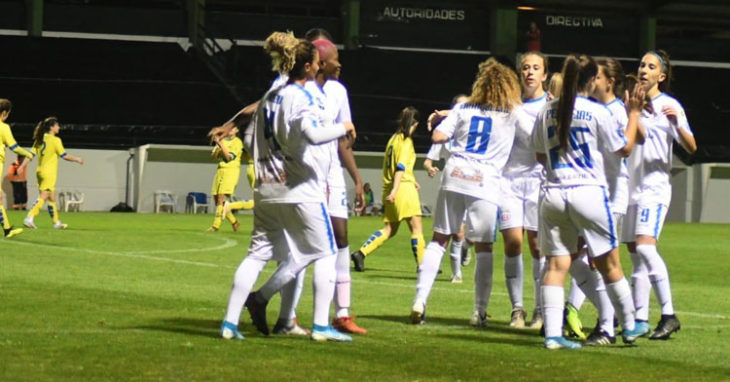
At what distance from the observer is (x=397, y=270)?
17.7 metres

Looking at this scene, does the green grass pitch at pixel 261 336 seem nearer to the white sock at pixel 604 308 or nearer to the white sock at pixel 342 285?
the white sock at pixel 604 308

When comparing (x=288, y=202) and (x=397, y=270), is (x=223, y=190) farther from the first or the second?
(x=288, y=202)

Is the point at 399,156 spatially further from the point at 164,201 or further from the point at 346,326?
the point at 164,201

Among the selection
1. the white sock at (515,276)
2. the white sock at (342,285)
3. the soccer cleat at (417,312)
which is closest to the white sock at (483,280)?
the white sock at (515,276)

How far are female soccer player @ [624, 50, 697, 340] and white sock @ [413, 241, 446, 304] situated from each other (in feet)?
5.10

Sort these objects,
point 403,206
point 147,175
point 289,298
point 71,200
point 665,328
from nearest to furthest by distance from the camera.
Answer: point 289,298, point 665,328, point 403,206, point 71,200, point 147,175

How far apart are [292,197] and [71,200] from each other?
102 feet

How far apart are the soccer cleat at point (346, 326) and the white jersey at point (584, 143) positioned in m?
1.95

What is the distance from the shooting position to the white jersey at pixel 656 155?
10336 millimetres

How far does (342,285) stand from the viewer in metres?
10.1

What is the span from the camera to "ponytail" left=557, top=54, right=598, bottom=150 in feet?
28.9

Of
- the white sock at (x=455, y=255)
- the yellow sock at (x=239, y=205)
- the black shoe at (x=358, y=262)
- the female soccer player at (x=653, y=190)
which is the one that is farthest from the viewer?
the yellow sock at (x=239, y=205)

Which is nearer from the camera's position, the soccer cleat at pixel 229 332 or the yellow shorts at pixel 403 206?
the soccer cleat at pixel 229 332

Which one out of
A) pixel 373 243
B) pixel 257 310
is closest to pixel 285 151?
pixel 257 310
